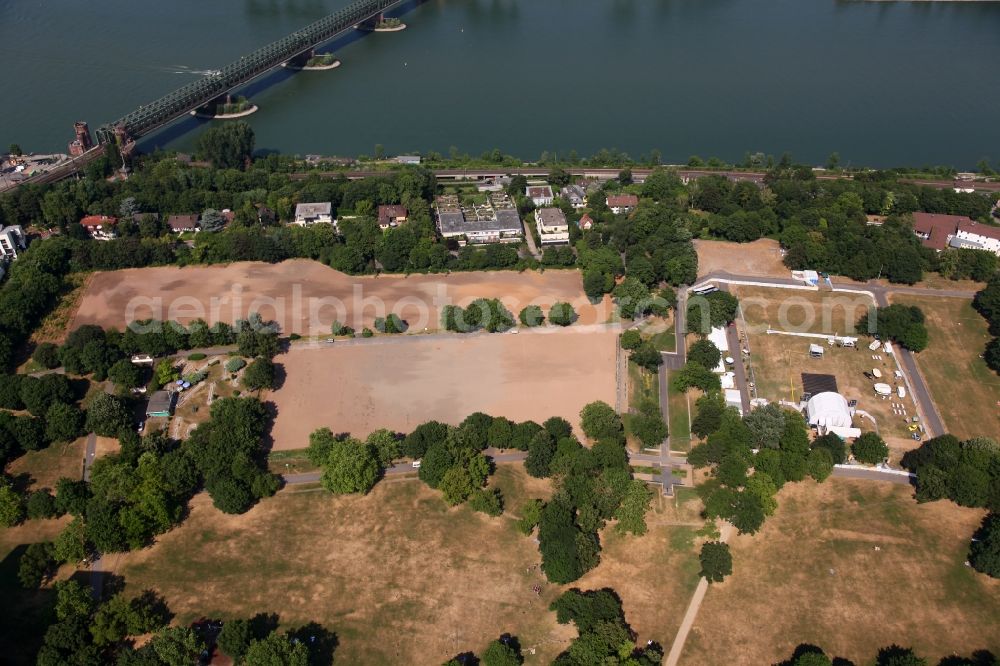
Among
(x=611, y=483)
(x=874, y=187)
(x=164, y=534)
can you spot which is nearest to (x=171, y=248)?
(x=164, y=534)

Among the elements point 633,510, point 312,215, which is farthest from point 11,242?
point 633,510

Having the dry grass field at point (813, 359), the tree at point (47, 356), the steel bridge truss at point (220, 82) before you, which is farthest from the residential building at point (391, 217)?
the steel bridge truss at point (220, 82)

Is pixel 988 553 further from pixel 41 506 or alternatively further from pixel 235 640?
pixel 41 506

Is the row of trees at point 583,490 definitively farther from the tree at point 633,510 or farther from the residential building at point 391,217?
the residential building at point 391,217

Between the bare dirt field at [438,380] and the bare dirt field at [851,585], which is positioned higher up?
the bare dirt field at [438,380]

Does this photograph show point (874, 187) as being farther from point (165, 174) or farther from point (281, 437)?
point (165, 174)

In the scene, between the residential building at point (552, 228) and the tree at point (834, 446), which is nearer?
the tree at point (834, 446)
